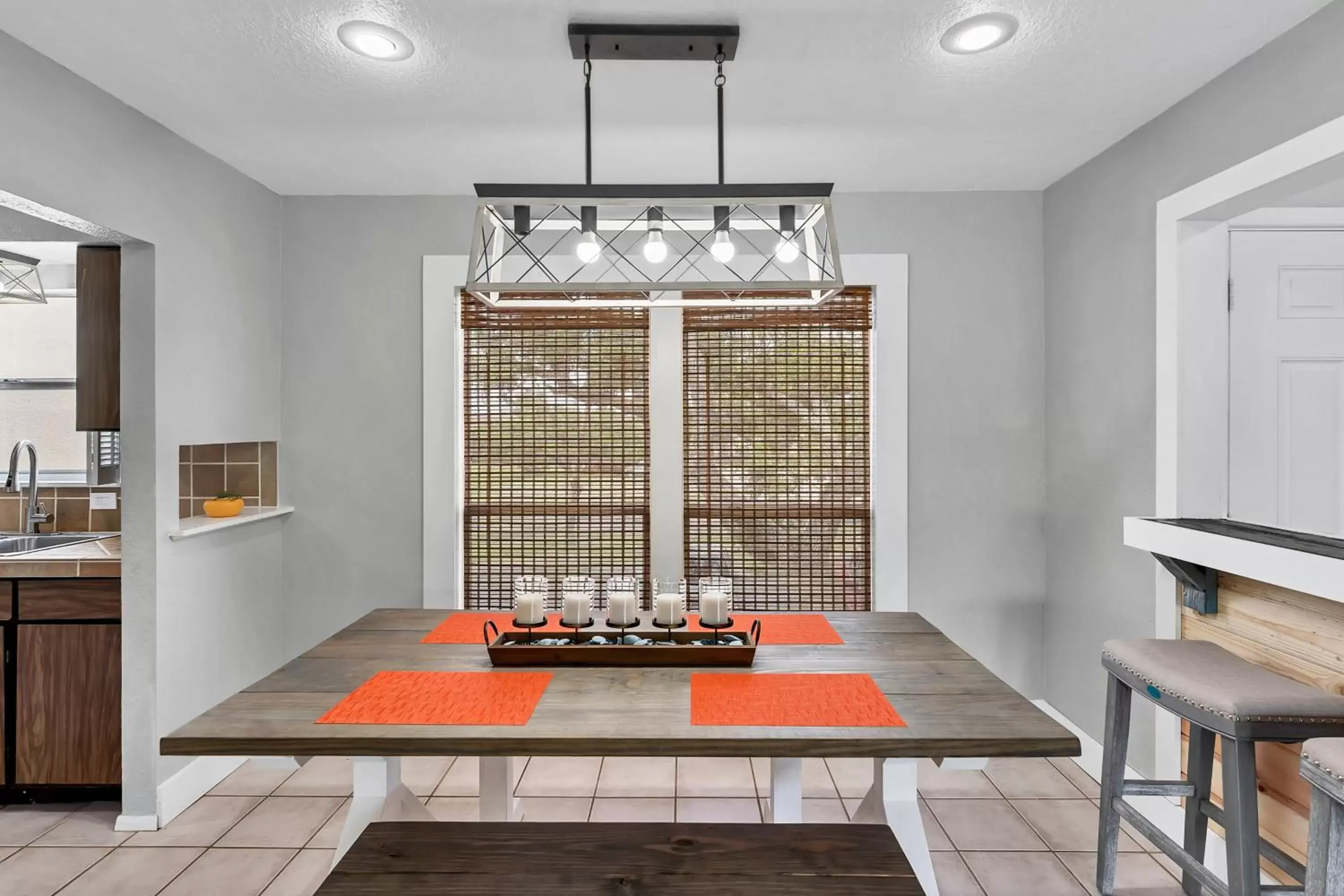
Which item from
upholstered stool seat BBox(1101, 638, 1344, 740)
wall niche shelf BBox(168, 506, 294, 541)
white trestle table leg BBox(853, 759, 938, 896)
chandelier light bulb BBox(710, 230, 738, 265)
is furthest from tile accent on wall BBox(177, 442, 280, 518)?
upholstered stool seat BBox(1101, 638, 1344, 740)

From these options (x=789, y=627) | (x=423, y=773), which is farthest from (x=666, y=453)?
(x=423, y=773)

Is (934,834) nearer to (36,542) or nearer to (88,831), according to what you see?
(88,831)

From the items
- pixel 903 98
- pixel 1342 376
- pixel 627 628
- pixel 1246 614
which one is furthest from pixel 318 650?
pixel 1342 376

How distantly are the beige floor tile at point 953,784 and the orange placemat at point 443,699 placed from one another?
1743 millimetres

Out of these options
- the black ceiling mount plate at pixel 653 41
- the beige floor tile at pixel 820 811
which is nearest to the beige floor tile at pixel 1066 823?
the beige floor tile at pixel 820 811

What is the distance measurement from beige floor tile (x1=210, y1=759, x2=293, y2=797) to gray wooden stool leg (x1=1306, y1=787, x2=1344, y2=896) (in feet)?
10.5

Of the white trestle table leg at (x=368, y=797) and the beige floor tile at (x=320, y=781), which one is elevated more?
the white trestle table leg at (x=368, y=797)

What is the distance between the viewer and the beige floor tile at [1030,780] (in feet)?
9.86

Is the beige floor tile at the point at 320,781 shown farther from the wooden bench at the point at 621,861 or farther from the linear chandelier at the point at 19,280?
the linear chandelier at the point at 19,280

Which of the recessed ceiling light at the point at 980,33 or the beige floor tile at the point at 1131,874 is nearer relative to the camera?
the recessed ceiling light at the point at 980,33

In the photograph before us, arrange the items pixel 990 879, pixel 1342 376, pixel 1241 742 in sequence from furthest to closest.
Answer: pixel 1342 376 → pixel 990 879 → pixel 1241 742

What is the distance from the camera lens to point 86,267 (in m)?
2.93

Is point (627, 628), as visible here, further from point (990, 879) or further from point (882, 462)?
point (882, 462)

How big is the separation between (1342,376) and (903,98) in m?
1.78
